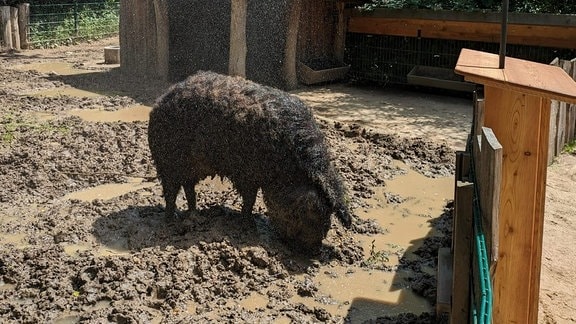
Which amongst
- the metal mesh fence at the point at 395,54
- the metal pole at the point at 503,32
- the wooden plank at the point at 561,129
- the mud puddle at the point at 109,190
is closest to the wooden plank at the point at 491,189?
the metal pole at the point at 503,32

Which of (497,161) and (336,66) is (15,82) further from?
(497,161)

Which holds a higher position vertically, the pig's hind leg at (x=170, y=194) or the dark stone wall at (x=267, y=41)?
the dark stone wall at (x=267, y=41)

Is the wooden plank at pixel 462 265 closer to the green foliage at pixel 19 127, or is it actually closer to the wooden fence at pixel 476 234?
the wooden fence at pixel 476 234

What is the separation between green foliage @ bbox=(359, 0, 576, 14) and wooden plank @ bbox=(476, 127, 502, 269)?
10150mm

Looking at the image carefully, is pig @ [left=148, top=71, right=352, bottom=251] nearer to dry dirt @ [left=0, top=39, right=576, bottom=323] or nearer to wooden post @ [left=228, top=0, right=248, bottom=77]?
dry dirt @ [left=0, top=39, right=576, bottom=323]

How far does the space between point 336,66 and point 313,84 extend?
798mm

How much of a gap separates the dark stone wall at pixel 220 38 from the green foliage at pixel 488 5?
202 cm

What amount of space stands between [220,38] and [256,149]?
372 inches

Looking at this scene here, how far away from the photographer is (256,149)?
5805mm

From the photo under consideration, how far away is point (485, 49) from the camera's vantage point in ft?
41.3

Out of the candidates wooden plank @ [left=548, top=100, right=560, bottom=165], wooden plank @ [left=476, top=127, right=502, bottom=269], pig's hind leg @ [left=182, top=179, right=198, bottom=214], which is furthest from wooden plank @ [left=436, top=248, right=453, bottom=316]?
wooden plank @ [left=548, top=100, right=560, bottom=165]

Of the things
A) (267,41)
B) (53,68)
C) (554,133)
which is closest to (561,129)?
(554,133)

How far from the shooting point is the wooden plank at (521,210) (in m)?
3.52

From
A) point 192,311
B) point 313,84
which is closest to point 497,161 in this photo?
point 192,311
